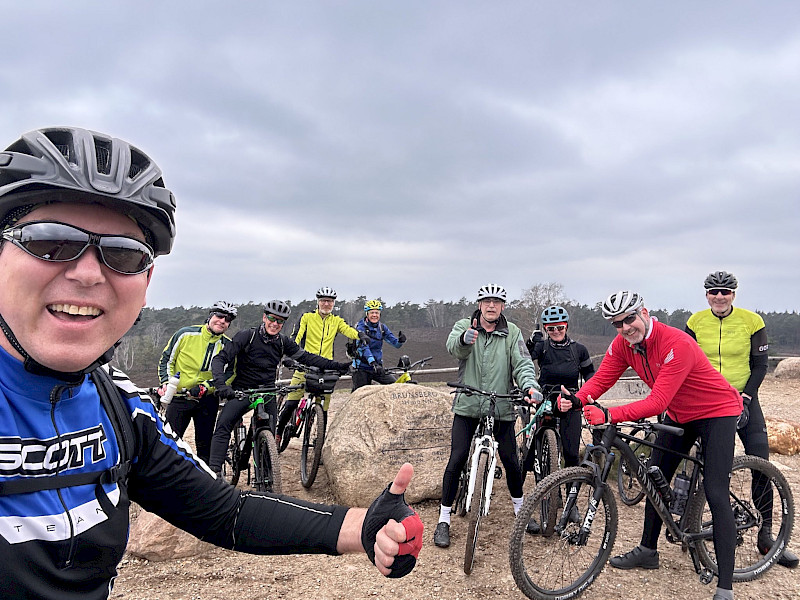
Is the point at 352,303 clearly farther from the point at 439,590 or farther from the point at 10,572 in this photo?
the point at 10,572

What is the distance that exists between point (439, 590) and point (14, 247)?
13.1 ft

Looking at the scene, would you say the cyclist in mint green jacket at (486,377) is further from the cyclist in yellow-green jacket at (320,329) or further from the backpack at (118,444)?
the backpack at (118,444)

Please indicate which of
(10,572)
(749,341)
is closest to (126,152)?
(10,572)

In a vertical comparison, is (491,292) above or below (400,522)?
above

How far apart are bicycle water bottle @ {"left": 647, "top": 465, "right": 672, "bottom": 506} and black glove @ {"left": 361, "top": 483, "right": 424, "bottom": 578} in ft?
11.4

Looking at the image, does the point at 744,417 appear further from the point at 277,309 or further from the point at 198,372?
the point at 198,372

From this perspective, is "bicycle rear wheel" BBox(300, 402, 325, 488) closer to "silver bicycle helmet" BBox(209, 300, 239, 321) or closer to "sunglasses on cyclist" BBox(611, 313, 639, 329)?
"silver bicycle helmet" BBox(209, 300, 239, 321)

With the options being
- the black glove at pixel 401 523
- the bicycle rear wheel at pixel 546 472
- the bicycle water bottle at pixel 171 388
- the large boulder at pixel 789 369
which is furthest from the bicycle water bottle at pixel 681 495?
the large boulder at pixel 789 369

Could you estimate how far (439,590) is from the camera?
411cm

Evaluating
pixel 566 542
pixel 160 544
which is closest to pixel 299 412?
pixel 160 544

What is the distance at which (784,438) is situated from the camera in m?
8.44

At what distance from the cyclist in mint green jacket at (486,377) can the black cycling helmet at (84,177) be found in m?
3.75

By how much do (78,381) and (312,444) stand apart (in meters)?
6.03

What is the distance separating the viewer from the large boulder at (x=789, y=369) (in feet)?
55.7
